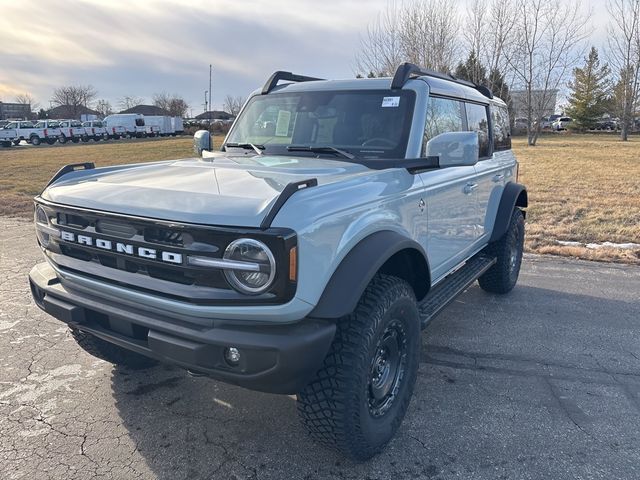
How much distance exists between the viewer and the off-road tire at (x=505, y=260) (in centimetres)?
518

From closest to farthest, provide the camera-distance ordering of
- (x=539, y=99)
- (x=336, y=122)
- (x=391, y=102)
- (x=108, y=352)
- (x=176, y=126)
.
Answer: (x=108, y=352) → (x=391, y=102) → (x=336, y=122) → (x=539, y=99) → (x=176, y=126)

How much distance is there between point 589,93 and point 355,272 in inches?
2235

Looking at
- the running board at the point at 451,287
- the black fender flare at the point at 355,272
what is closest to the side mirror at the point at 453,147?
the black fender flare at the point at 355,272

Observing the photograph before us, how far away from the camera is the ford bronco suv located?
7.23ft

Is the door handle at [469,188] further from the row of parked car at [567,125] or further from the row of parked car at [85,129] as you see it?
the row of parked car at [567,125]

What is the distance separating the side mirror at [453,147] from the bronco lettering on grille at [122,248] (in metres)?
1.70

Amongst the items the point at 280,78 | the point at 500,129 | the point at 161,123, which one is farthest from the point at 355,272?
the point at 161,123

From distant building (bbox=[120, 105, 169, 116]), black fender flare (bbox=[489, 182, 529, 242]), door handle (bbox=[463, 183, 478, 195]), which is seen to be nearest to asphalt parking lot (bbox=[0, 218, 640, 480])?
black fender flare (bbox=[489, 182, 529, 242])

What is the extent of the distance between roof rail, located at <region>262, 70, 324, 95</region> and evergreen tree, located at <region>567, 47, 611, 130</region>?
52.8 m

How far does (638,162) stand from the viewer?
69.1 feet

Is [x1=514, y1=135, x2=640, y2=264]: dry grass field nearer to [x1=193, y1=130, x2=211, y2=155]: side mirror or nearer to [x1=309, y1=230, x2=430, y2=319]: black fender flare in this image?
[x1=193, y1=130, x2=211, y2=155]: side mirror

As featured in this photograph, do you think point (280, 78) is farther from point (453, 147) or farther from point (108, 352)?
point (108, 352)

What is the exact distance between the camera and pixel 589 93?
5091 centimetres

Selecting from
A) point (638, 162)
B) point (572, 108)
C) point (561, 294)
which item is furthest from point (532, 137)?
point (561, 294)
